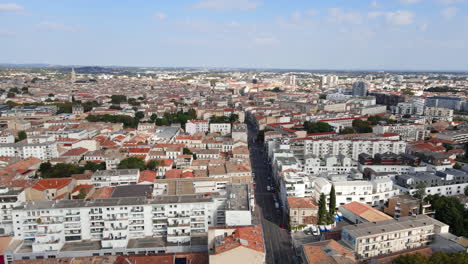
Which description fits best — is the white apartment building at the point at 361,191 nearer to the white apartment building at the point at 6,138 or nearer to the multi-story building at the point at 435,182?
the multi-story building at the point at 435,182

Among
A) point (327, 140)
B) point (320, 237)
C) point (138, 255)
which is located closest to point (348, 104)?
point (327, 140)

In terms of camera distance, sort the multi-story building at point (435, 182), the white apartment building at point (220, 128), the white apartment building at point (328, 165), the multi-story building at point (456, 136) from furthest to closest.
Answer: the white apartment building at point (220, 128) < the multi-story building at point (456, 136) < the white apartment building at point (328, 165) < the multi-story building at point (435, 182)

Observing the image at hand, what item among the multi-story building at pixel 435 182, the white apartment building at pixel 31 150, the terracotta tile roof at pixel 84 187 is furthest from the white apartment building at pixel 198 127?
the multi-story building at pixel 435 182

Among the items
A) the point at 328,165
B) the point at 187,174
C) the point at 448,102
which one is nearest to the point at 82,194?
the point at 187,174

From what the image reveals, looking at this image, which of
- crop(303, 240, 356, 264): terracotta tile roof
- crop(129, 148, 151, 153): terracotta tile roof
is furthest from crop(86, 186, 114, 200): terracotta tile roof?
crop(303, 240, 356, 264): terracotta tile roof

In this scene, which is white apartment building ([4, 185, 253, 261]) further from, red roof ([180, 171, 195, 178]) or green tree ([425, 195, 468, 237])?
green tree ([425, 195, 468, 237])

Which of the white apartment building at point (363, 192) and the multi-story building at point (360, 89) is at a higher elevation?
the multi-story building at point (360, 89)
